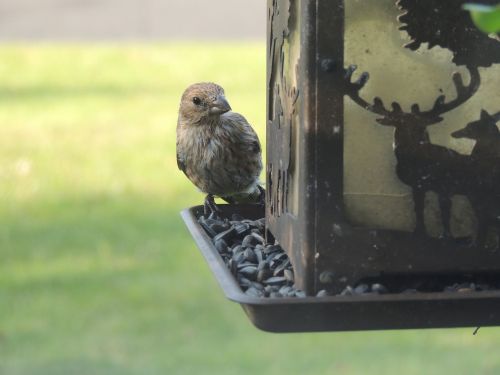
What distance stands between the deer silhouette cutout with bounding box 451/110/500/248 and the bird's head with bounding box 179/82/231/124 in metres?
1.84

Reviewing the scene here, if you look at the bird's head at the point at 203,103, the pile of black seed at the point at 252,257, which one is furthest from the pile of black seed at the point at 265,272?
the bird's head at the point at 203,103

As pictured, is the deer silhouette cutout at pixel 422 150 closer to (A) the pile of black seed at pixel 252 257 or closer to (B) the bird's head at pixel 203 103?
(A) the pile of black seed at pixel 252 257

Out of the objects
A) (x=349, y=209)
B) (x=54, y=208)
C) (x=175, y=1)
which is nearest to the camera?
(x=349, y=209)

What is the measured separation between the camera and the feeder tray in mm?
2930

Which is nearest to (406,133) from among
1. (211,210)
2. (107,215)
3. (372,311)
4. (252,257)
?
(372,311)

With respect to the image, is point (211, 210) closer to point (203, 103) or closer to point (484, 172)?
point (203, 103)

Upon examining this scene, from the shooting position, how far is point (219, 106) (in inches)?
199

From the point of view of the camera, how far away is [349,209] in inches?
128

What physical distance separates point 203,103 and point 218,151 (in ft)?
0.70

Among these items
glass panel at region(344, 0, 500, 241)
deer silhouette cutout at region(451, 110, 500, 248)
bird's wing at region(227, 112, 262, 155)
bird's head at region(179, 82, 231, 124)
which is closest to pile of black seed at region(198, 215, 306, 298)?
glass panel at region(344, 0, 500, 241)

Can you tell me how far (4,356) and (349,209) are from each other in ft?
20.0

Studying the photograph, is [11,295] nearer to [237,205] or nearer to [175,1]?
[237,205]

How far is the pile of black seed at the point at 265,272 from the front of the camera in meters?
3.25

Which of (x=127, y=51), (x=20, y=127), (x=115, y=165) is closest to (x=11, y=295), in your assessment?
(x=115, y=165)
